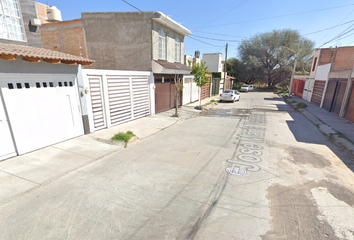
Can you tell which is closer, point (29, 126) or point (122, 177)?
point (122, 177)

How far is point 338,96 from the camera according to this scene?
1360cm

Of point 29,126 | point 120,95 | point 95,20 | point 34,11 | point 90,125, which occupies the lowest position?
point 90,125

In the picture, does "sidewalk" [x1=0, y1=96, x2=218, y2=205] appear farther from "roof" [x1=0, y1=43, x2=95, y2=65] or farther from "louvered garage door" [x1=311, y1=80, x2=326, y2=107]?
"louvered garage door" [x1=311, y1=80, x2=326, y2=107]

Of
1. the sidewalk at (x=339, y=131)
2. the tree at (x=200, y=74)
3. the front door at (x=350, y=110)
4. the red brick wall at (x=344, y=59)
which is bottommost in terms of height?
the sidewalk at (x=339, y=131)

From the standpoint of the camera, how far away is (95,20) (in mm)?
11781

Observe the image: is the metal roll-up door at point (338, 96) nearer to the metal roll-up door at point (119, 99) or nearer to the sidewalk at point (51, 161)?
the sidewalk at point (51, 161)

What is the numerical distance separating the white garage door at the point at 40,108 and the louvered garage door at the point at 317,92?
69.9ft

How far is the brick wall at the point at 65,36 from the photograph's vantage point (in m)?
12.5

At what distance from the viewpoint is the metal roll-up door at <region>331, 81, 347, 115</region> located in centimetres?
1297

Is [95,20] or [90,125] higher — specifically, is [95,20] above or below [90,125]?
above

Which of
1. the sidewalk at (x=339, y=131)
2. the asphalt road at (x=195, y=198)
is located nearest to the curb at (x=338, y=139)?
the sidewalk at (x=339, y=131)

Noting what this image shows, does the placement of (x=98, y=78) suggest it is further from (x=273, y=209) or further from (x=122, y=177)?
(x=273, y=209)

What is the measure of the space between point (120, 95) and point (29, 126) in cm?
430

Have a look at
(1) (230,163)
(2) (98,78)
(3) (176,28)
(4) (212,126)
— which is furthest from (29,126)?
(3) (176,28)
